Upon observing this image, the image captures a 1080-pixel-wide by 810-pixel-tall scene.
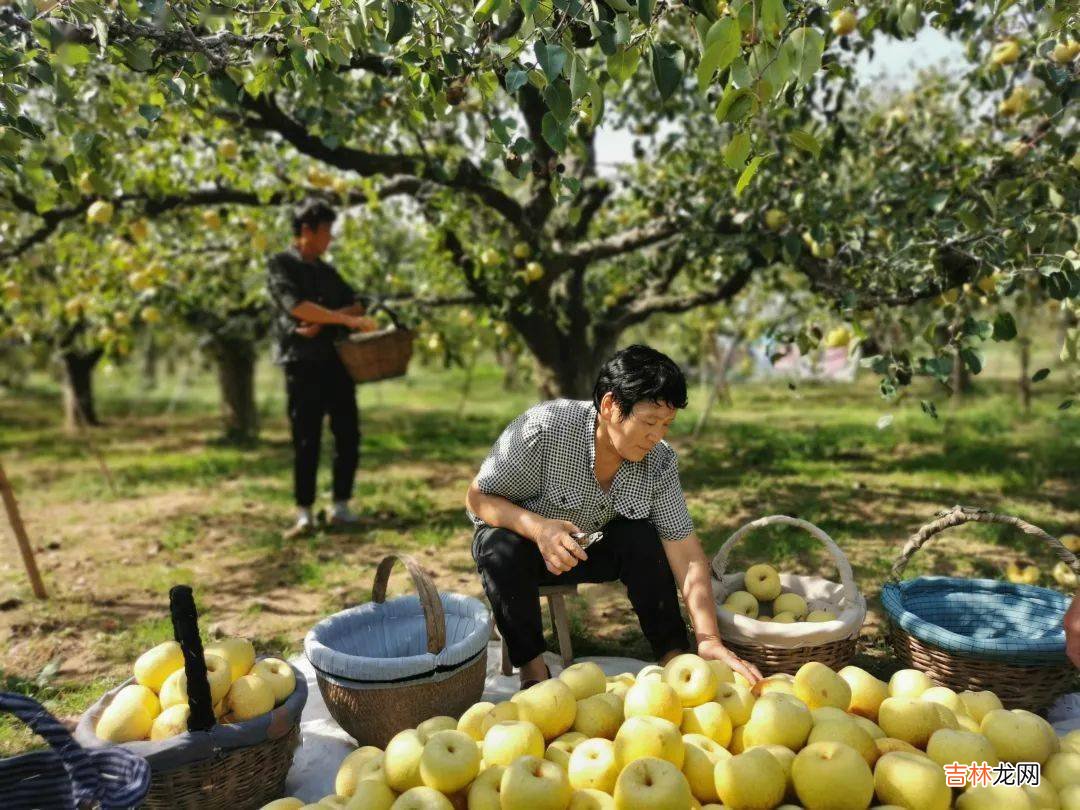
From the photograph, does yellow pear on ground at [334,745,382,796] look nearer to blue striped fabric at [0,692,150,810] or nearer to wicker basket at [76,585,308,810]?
wicker basket at [76,585,308,810]

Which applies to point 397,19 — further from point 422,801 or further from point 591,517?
point 422,801

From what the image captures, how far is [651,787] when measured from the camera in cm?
153

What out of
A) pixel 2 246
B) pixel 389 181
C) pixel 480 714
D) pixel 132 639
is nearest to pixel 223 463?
pixel 2 246

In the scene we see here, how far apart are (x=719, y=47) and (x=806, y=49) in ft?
0.54

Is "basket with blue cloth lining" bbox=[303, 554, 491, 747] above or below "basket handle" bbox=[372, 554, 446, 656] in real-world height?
below

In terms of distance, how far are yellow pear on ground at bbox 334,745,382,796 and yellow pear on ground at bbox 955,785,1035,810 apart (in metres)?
1.26

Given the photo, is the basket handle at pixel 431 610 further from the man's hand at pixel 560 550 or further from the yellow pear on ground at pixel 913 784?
the yellow pear on ground at pixel 913 784

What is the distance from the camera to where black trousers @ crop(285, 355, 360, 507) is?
15.7 ft

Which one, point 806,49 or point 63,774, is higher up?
point 806,49

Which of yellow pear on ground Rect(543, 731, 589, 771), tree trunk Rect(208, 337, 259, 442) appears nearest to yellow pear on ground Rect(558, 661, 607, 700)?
yellow pear on ground Rect(543, 731, 589, 771)

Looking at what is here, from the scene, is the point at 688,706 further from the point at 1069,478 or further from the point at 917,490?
the point at 1069,478

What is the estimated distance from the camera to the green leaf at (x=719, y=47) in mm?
1376

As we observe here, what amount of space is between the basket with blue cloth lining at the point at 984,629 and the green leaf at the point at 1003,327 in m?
0.71

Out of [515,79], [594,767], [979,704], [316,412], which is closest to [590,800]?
[594,767]
